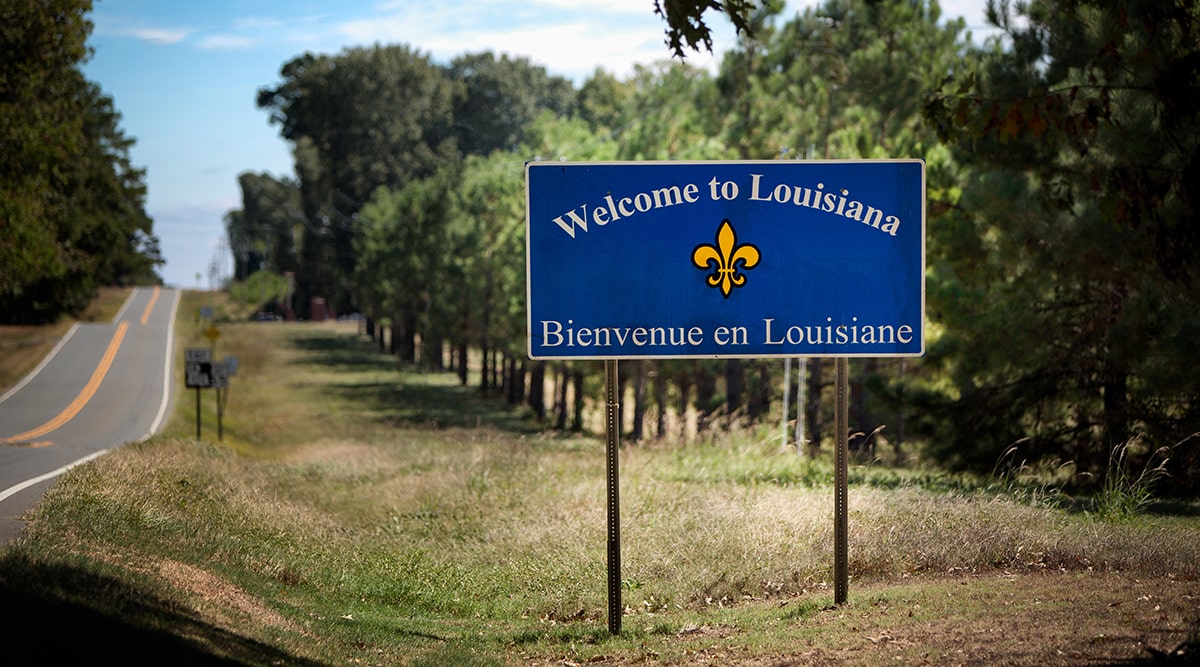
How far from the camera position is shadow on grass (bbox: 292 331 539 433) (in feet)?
175

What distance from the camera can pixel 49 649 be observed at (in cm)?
676

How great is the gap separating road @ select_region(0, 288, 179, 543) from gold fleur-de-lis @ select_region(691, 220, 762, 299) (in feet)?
21.0

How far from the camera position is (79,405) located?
46.0 m

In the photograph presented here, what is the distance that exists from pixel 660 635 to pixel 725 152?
3136 cm

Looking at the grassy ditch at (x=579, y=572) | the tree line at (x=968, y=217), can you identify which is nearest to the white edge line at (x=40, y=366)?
the tree line at (x=968, y=217)

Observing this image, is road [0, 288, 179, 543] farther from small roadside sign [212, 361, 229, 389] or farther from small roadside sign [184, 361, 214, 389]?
small roadside sign [212, 361, 229, 389]

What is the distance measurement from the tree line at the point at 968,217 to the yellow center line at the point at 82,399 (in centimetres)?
1636

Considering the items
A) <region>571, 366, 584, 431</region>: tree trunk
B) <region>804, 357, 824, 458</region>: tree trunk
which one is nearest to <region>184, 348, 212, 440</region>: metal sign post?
<region>804, 357, 824, 458</region>: tree trunk

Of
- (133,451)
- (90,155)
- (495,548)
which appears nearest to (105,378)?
(90,155)

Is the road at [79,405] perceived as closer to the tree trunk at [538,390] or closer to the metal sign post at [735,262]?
the metal sign post at [735,262]

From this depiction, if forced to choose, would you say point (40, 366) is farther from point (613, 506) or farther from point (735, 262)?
point (735, 262)

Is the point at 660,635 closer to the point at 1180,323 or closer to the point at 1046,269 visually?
the point at 1180,323

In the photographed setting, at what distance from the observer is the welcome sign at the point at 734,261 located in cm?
1035

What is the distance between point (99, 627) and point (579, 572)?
21.6ft
